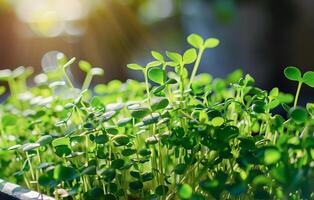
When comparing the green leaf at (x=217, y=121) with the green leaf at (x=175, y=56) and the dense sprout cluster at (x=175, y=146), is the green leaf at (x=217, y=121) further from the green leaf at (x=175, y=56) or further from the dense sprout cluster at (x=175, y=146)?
the green leaf at (x=175, y=56)

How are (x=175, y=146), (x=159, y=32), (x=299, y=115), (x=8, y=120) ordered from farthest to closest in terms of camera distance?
(x=159, y=32) < (x=8, y=120) < (x=175, y=146) < (x=299, y=115)

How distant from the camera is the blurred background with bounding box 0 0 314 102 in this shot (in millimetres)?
2695

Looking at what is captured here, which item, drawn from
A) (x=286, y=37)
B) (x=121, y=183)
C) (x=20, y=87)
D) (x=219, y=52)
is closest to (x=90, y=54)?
(x=219, y=52)

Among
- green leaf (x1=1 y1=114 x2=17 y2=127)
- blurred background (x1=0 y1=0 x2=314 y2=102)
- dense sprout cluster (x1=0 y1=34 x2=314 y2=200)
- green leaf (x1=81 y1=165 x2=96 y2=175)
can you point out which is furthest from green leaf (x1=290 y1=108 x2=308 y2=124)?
blurred background (x1=0 y1=0 x2=314 y2=102)

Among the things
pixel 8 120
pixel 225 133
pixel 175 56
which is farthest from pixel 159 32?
pixel 225 133

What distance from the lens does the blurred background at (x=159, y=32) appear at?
2.70 m

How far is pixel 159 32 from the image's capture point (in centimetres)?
353

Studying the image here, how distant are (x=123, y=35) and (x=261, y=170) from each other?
2974mm

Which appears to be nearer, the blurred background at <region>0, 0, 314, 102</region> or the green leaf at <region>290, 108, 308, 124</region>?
the green leaf at <region>290, 108, 308, 124</region>

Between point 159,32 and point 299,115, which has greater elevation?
point 299,115

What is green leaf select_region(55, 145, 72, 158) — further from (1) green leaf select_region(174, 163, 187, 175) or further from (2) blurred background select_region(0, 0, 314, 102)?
(2) blurred background select_region(0, 0, 314, 102)

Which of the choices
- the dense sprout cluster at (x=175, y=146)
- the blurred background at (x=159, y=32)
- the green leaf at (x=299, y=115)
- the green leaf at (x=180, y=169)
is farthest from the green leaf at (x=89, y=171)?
the blurred background at (x=159, y=32)

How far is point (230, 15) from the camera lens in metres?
2.66

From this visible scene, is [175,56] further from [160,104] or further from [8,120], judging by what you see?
[8,120]
